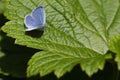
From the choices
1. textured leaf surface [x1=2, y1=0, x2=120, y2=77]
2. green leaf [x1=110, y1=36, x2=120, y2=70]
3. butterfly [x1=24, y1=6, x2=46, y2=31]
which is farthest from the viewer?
textured leaf surface [x1=2, y1=0, x2=120, y2=77]

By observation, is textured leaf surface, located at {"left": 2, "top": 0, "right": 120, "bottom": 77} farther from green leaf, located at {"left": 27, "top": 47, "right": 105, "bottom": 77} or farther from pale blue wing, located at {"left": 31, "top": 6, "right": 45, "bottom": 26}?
pale blue wing, located at {"left": 31, "top": 6, "right": 45, "bottom": 26}

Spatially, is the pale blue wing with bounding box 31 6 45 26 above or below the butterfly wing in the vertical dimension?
above

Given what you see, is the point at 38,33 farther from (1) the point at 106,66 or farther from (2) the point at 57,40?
(1) the point at 106,66

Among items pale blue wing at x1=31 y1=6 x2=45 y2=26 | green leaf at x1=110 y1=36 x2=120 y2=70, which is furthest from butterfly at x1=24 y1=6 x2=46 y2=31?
green leaf at x1=110 y1=36 x2=120 y2=70

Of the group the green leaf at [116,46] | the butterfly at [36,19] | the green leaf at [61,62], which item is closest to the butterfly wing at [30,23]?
the butterfly at [36,19]

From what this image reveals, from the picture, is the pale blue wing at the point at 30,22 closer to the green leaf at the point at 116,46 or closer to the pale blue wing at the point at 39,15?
the pale blue wing at the point at 39,15

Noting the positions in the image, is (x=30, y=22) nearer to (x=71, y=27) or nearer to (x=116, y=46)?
(x=71, y=27)
